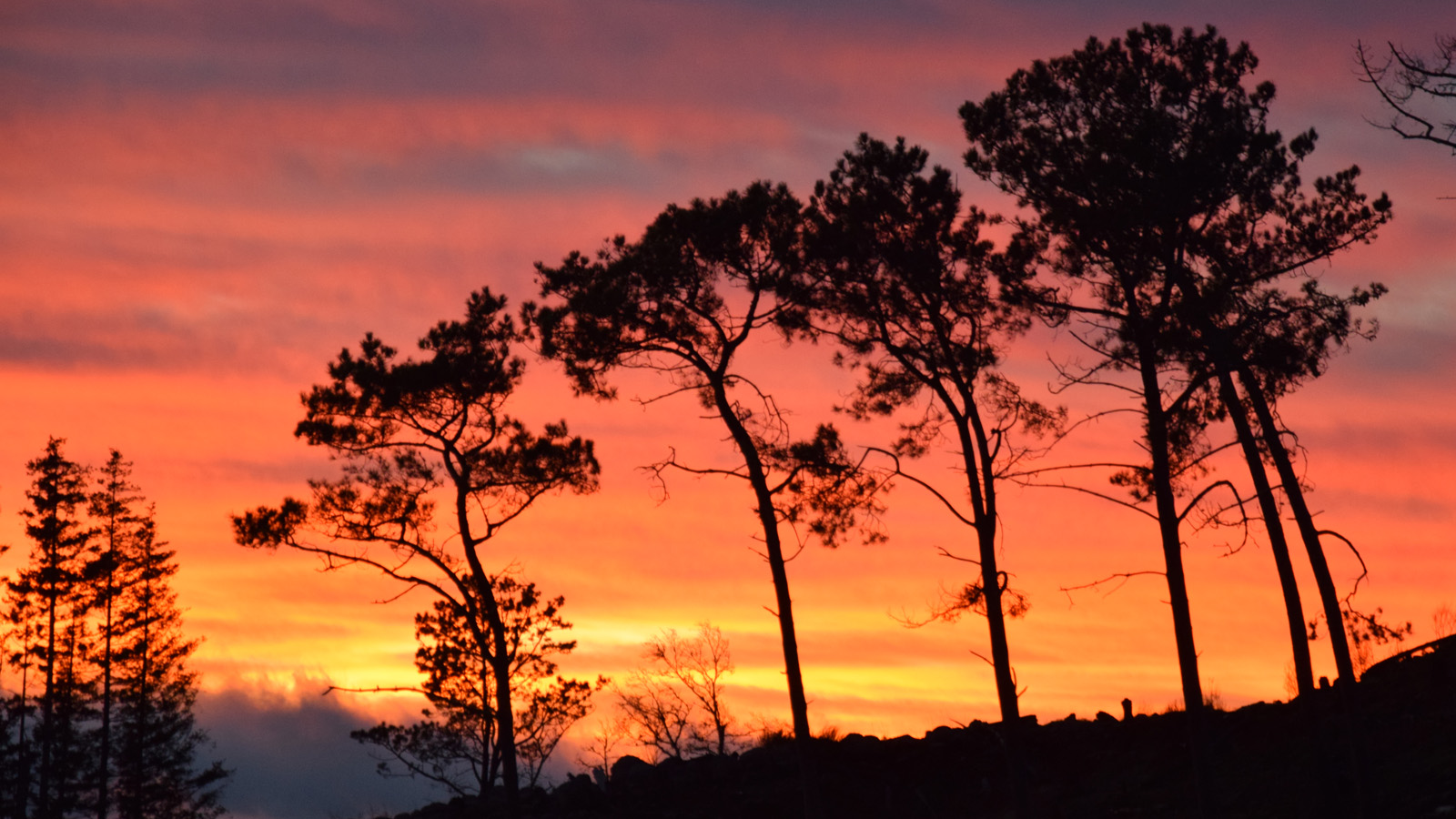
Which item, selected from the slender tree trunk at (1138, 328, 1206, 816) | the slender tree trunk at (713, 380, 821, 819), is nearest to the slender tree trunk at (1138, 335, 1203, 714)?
the slender tree trunk at (1138, 328, 1206, 816)

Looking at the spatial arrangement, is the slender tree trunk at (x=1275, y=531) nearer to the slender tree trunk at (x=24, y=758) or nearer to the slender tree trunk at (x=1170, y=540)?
the slender tree trunk at (x=1170, y=540)

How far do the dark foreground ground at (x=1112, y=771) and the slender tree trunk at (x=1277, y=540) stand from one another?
74 centimetres

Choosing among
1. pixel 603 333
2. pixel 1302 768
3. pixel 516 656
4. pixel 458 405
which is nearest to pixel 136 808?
pixel 516 656

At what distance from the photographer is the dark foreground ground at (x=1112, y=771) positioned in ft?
71.9

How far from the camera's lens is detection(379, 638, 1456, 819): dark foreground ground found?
21.9m

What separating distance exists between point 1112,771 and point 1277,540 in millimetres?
6495

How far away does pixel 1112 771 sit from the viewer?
28.1 meters

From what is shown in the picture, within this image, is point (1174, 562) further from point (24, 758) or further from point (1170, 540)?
point (24, 758)

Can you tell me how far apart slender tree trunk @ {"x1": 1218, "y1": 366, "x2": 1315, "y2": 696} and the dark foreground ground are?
29.2 inches

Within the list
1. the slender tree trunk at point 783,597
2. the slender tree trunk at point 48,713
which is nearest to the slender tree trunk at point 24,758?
the slender tree trunk at point 48,713

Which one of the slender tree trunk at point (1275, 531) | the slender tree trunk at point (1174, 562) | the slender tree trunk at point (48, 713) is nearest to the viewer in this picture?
the slender tree trunk at point (1174, 562)

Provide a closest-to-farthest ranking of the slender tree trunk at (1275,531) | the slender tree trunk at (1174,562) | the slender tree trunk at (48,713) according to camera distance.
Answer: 1. the slender tree trunk at (1174,562)
2. the slender tree trunk at (1275,531)
3. the slender tree trunk at (48,713)

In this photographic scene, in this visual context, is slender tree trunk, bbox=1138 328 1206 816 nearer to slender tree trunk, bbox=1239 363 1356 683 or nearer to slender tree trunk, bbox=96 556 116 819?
slender tree trunk, bbox=1239 363 1356 683

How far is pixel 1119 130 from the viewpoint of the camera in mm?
23516
